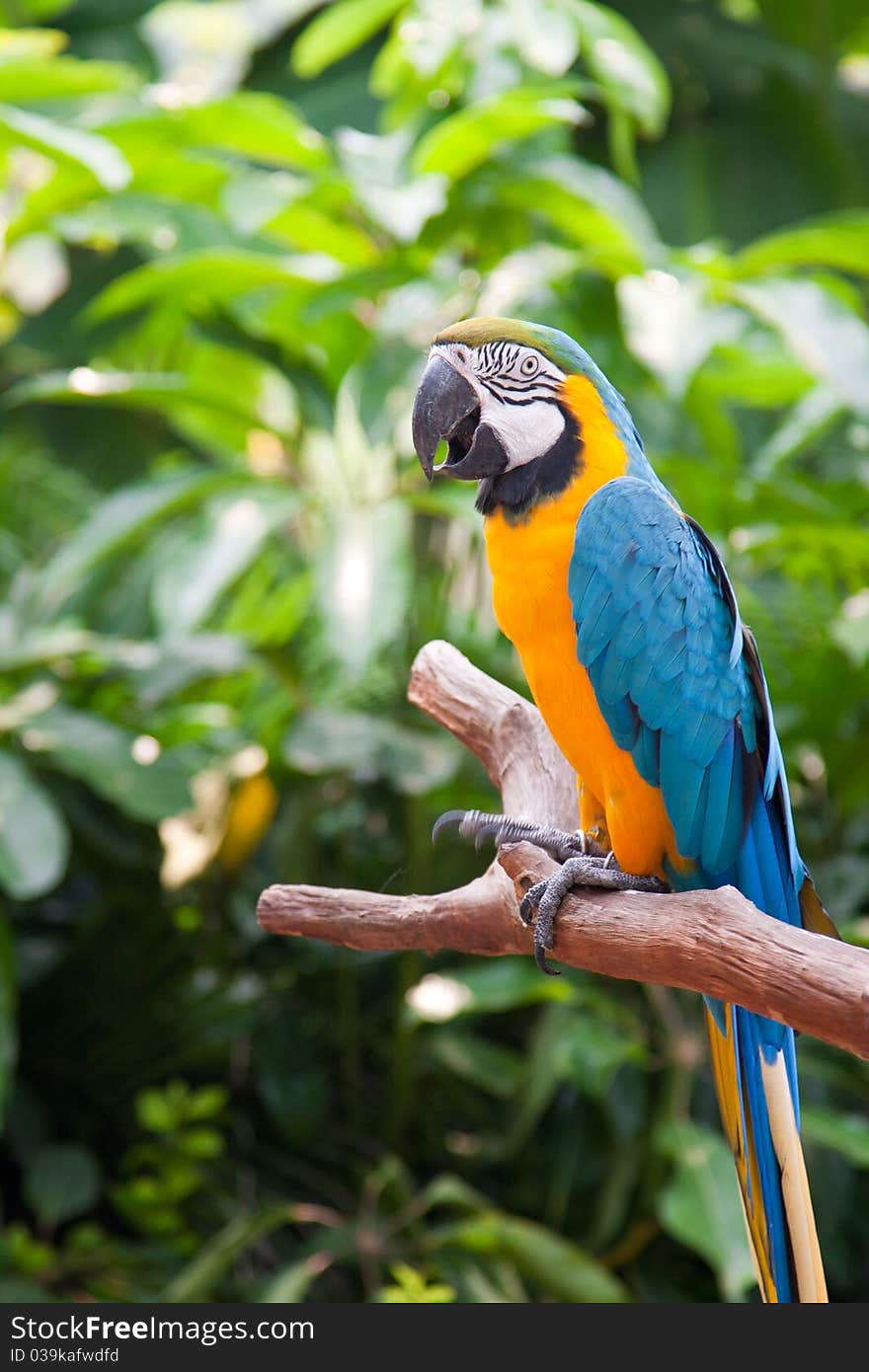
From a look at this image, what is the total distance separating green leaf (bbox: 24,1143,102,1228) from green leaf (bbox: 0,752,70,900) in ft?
1.21

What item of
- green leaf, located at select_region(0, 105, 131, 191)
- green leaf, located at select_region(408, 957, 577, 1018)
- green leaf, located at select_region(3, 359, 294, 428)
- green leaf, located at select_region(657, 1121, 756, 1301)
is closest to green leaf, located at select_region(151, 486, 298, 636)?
green leaf, located at select_region(3, 359, 294, 428)

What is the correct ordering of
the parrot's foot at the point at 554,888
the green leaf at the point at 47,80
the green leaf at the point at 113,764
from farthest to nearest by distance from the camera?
the green leaf at the point at 47,80
the green leaf at the point at 113,764
the parrot's foot at the point at 554,888

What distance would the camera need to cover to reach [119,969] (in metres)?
1.42

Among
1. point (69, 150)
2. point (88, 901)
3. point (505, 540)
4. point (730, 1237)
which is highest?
point (505, 540)

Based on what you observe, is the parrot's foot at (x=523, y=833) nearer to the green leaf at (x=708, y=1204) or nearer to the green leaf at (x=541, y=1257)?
the green leaf at (x=708, y=1204)

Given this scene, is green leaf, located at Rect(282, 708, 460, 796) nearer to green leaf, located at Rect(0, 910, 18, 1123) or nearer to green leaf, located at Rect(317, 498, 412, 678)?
green leaf, located at Rect(317, 498, 412, 678)

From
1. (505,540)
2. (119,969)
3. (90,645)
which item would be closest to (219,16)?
(90,645)

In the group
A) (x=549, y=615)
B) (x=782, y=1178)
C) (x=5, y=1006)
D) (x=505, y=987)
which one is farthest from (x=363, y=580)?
(x=782, y=1178)

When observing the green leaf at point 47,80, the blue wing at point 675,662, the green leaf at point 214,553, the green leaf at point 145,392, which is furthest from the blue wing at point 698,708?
the green leaf at point 47,80

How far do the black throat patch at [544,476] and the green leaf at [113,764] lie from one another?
2.25ft

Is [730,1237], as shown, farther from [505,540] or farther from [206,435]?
[206,435]

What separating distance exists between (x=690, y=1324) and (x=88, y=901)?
93cm

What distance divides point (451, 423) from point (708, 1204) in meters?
0.83

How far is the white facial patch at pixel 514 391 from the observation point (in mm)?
562
